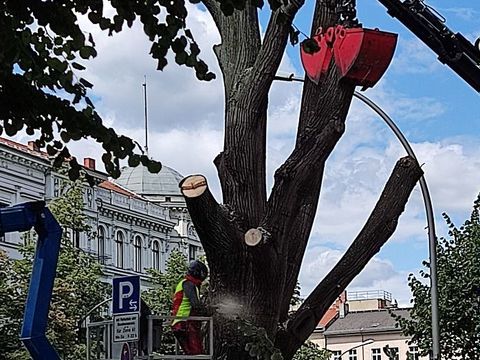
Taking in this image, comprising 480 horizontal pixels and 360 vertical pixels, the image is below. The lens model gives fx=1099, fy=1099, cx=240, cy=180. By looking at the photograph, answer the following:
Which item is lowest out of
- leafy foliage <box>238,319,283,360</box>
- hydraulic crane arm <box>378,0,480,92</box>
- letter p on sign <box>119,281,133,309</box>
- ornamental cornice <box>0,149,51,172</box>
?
leafy foliage <box>238,319,283,360</box>

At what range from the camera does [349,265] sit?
10453mm

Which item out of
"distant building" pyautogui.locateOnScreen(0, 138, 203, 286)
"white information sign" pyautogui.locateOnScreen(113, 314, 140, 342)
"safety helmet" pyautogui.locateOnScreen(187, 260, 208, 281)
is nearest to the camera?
"white information sign" pyautogui.locateOnScreen(113, 314, 140, 342)

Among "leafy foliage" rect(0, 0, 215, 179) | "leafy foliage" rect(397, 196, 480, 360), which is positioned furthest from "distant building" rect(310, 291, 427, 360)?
"leafy foliage" rect(0, 0, 215, 179)

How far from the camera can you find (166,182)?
247 ft

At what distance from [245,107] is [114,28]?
4.30 meters

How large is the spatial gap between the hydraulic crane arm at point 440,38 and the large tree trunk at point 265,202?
3.34 metres

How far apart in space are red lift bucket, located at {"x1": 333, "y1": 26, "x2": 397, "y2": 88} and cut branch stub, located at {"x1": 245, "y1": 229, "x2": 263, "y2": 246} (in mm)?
1781

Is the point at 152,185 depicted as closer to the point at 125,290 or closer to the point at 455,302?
the point at 455,302

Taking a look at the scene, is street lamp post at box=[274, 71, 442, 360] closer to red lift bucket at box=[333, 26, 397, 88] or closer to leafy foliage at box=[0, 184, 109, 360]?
red lift bucket at box=[333, 26, 397, 88]

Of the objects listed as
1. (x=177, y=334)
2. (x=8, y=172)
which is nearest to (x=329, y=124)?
(x=177, y=334)

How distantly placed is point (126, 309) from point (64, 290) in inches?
1036

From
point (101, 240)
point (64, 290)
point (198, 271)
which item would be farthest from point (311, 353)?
point (198, 271)

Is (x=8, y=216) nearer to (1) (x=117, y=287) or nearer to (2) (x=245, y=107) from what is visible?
(1) (x=117, y=287)

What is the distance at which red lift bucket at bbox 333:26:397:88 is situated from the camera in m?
10.3
